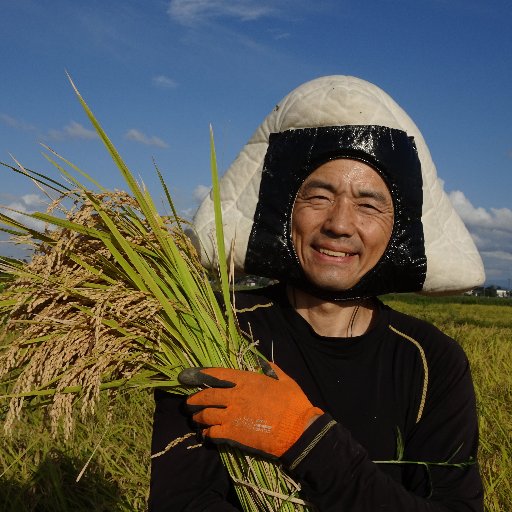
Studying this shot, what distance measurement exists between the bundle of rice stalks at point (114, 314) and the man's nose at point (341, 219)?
37 centimetres

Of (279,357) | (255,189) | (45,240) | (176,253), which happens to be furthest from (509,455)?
(45,240)

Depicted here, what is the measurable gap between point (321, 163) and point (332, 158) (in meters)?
0.04

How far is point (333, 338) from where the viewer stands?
7.00 feet

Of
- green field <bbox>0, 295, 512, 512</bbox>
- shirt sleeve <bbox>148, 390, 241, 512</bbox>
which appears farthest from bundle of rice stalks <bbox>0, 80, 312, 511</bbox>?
green field <bbox>0, 295, 512, 512</bbox>

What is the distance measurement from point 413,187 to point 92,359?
1153 millimetres

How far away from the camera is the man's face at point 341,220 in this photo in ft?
6.63

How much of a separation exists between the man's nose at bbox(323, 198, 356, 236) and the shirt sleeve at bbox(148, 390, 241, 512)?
695 millimetres

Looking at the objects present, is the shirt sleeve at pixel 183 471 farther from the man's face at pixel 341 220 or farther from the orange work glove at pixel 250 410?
the man's face at pixel 341 220

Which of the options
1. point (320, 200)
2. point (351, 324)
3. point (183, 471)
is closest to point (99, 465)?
point (183, 471)

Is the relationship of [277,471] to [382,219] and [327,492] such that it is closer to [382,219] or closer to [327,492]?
[327,492]

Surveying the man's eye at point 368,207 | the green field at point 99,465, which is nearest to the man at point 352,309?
the man's eye at point 368,207

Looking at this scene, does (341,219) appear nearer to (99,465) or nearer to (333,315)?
(333,315)

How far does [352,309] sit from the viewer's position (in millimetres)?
2211

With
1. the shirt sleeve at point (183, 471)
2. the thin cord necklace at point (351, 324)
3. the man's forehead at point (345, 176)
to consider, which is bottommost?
the shirt sleeve at point (183, 471)
